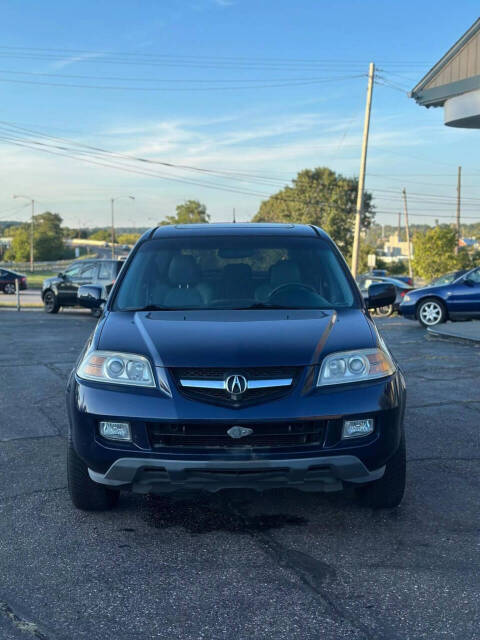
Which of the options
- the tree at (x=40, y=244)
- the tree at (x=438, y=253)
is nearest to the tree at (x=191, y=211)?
the tree at (x=40, y=244)

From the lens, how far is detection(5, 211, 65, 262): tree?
4935 inches

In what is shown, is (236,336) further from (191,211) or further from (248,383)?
(191,211)

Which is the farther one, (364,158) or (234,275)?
(364,158)

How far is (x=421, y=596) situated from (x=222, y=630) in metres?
0.93

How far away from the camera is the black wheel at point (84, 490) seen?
4070mm

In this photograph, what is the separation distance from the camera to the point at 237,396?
11.9ft

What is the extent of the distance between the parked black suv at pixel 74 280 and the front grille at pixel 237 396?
1872cm

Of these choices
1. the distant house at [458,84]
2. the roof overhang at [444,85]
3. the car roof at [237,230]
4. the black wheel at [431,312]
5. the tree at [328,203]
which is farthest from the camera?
the tree at [328,203]

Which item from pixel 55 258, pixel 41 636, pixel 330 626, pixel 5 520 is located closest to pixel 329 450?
pixel 330 626

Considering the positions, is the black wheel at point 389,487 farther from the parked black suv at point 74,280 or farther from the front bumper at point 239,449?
the parked black suv at point 74,280

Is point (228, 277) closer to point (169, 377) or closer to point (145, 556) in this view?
point (169, 377)

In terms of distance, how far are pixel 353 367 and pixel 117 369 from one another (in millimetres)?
1264

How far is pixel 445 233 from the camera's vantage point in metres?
55.5

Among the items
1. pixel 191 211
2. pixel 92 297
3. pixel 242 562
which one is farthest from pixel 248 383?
pixel 191 211
